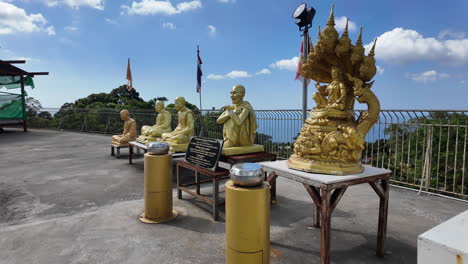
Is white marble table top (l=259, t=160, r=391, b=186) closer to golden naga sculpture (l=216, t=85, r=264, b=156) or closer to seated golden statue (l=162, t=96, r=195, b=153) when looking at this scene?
golden naga sculpture (l=216, t=85, r=264, b=156)

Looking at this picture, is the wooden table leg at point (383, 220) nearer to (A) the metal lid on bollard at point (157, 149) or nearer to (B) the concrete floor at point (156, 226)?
(B) the concrete floor at point (156, 226)

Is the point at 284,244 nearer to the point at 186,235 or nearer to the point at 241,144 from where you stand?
the point at 186,235

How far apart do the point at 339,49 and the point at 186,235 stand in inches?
116

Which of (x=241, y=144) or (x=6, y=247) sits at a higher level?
(x=241, y=144)

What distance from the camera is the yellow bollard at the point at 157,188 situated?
382 cm

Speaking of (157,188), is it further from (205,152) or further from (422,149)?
(422,149)

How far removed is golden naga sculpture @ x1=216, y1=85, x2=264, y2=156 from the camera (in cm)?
482

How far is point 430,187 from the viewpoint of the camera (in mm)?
5410

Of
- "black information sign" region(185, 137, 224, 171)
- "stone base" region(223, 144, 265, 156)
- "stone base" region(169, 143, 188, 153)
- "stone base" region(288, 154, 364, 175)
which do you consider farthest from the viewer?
"stone base" region(169, 143, 188, 153)

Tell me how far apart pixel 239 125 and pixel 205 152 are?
869 millimetres

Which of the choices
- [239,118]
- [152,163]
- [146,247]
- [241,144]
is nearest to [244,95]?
[239,118]

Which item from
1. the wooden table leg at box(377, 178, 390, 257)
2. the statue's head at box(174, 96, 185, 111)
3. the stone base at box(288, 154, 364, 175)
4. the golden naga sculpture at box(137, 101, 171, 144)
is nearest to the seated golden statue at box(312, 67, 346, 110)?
the stone base at box(288, 154, 364, 175)

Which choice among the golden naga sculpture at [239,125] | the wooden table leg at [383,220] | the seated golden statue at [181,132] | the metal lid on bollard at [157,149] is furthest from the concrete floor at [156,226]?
the seated golden statue at [181,132]

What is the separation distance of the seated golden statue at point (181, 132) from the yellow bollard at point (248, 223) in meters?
4.51
